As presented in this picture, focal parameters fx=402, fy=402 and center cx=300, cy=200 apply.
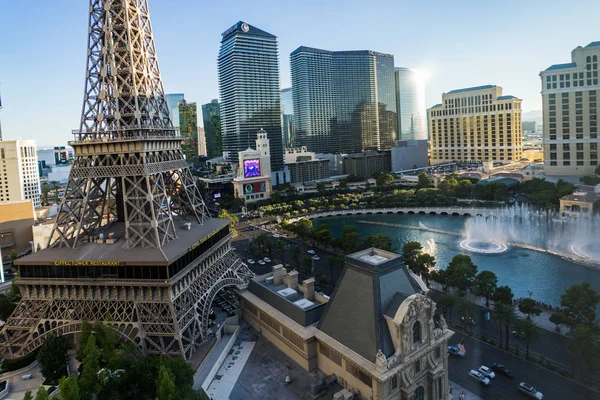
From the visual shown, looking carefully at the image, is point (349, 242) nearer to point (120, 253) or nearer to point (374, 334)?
point (120, 253)

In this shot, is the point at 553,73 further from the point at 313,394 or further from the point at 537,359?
the point at 313,394

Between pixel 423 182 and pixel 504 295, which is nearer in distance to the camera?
pixel 504 295

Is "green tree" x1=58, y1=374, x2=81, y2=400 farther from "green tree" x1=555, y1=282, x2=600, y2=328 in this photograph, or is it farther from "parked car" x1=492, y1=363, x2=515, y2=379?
"green tree" x1=555, y1=282, x2=600, y2=328

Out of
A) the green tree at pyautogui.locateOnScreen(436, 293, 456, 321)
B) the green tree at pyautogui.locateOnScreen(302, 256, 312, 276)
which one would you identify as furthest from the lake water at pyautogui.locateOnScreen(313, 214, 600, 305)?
the green tree at pyautogui.locateOnScreen(302, 256, 312, 276)

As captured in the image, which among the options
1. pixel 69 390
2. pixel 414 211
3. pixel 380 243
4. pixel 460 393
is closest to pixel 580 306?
pixel 460 393

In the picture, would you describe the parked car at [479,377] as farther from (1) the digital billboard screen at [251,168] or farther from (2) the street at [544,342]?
(1) the digital billboard screen at [251,168]

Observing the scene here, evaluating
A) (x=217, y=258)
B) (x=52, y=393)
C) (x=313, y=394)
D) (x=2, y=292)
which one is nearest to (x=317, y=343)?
(x=313, y=394)
